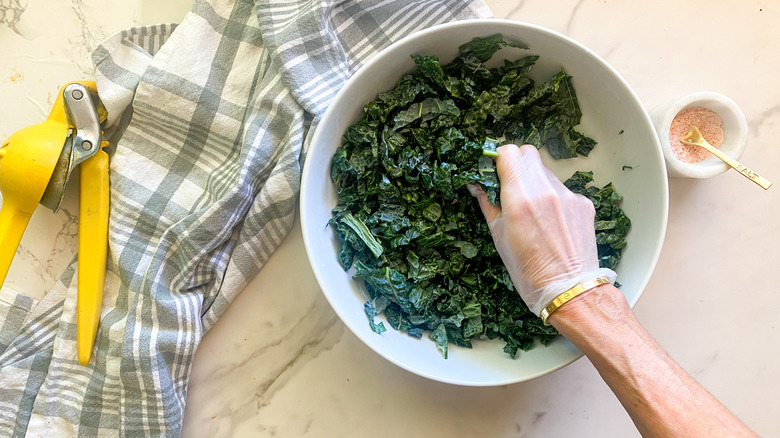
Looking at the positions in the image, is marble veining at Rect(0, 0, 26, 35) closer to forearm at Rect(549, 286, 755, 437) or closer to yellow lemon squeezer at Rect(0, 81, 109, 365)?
yellow lemon squeezer at Rect(0, 81, 109, 365)

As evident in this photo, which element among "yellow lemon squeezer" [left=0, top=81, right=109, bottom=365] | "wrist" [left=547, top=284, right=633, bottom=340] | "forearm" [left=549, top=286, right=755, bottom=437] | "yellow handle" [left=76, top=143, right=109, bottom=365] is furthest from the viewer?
"yellow handle" [left=76, top=143, right=109, bottom=365]

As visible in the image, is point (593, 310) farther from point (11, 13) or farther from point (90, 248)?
point (11, 13)

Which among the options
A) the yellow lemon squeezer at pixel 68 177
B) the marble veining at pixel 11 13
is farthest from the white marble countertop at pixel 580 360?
the yellow lemon squeezer at pixel 68 177

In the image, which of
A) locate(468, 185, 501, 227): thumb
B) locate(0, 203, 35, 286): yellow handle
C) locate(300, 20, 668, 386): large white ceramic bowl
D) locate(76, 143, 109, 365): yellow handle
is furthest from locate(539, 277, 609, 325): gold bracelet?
locate(0, 203, 35, 286): yellow handle

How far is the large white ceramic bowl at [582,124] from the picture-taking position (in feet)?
3.95

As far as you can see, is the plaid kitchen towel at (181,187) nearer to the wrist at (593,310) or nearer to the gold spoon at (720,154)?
the gold spoon at (720,154)

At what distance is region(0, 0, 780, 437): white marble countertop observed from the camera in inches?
55.7

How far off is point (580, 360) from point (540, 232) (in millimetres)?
484

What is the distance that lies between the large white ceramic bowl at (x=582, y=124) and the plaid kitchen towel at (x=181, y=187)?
129 millimetres

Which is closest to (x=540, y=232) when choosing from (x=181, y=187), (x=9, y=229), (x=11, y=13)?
(x=181, y=187)

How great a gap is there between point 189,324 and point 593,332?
987 mm

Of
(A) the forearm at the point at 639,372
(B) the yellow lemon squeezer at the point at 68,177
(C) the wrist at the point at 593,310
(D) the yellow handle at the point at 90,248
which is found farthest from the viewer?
(D) the yellow handle at the point at 90,248

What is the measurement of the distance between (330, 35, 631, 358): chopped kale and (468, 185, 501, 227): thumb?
22mm

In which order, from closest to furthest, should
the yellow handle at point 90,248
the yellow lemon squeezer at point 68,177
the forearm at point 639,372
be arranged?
the forearm at point 639,372, the yellow lemon squeezer at point 68,177, the yellow handle at point 90,248
